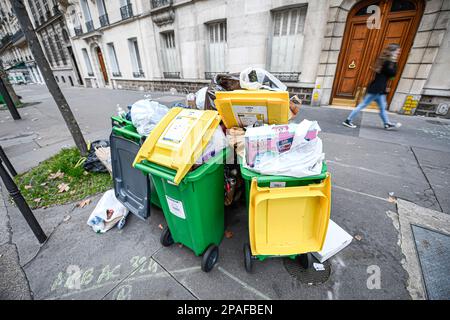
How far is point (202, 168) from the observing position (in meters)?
1.46

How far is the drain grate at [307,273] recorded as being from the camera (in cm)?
166

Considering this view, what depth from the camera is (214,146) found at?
1.61m

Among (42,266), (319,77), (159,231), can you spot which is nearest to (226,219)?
(159,231)

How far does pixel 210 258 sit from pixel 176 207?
0.59 m

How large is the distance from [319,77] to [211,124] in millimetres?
6229

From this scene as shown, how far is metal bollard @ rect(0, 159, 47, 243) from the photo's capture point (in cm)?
179

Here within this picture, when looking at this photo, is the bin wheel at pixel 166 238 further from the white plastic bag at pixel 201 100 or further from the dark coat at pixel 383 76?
the dark coat at pixel 383 76

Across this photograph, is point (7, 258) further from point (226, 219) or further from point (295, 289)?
point (295, 289)

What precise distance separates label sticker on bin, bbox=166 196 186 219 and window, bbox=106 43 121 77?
51.5ft

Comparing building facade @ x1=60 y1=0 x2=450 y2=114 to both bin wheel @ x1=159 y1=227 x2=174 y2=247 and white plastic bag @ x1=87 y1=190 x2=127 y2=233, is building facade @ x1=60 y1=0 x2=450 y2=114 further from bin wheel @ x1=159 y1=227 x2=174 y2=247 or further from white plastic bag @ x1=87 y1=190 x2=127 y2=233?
white plastic bag @ x1=87 y1=190 x2=127 y2=233

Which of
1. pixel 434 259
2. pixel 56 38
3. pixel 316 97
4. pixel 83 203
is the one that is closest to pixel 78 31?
pixel 56 38

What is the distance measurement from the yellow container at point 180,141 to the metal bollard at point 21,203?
1316mm

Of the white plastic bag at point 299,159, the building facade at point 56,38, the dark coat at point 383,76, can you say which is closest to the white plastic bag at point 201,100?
the white plastic bag at point 299,159

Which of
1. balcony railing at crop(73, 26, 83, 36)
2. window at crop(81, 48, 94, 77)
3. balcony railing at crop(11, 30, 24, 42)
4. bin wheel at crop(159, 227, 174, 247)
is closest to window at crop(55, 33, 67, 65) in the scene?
window at crop(81, 48, 94, 77)
